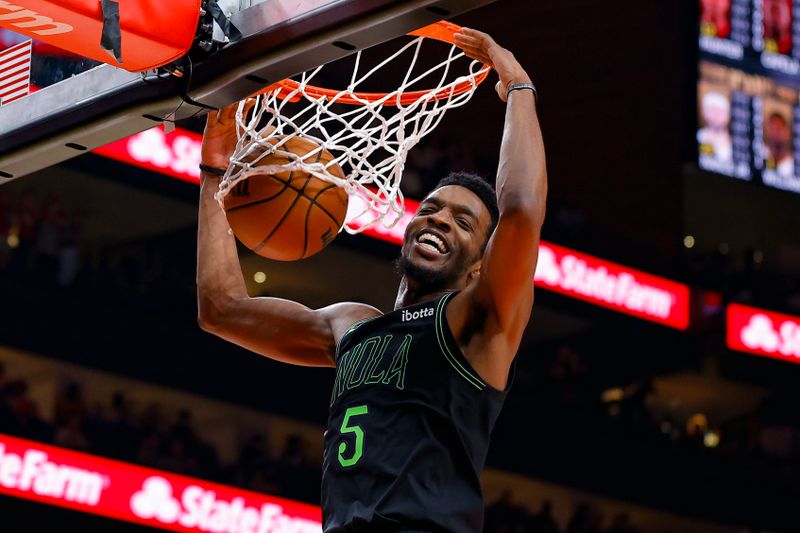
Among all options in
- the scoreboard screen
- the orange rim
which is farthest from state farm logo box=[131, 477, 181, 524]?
the orange rim

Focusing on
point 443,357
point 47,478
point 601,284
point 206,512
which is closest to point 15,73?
point 443,357

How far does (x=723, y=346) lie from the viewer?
47.9 feet

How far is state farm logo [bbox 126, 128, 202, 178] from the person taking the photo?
1091 centimetres

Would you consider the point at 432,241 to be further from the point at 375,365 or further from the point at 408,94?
the point at 408,94

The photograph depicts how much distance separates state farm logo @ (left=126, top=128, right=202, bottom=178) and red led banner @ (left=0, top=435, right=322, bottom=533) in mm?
2621

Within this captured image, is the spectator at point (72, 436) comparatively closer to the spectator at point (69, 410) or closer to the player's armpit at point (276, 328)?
the spectator at point (69, 410)

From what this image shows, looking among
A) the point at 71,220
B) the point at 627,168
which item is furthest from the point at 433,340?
the point at 627,168

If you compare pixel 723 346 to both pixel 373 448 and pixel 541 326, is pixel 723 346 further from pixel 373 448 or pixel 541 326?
pixel 373 448

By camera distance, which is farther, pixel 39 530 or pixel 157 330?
pixel 157 330

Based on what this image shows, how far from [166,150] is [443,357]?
8.47 meters

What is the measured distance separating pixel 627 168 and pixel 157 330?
24.1 ft

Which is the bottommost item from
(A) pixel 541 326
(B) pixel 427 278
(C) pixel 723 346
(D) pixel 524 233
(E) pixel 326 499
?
(A) pixel 541 326

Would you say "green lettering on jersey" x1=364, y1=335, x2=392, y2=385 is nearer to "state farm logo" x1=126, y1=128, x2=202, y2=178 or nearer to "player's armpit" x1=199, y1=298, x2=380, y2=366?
"player's armpit" x1=199, y1=298, x2=380, y2=366

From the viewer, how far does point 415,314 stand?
3014 millimetres
